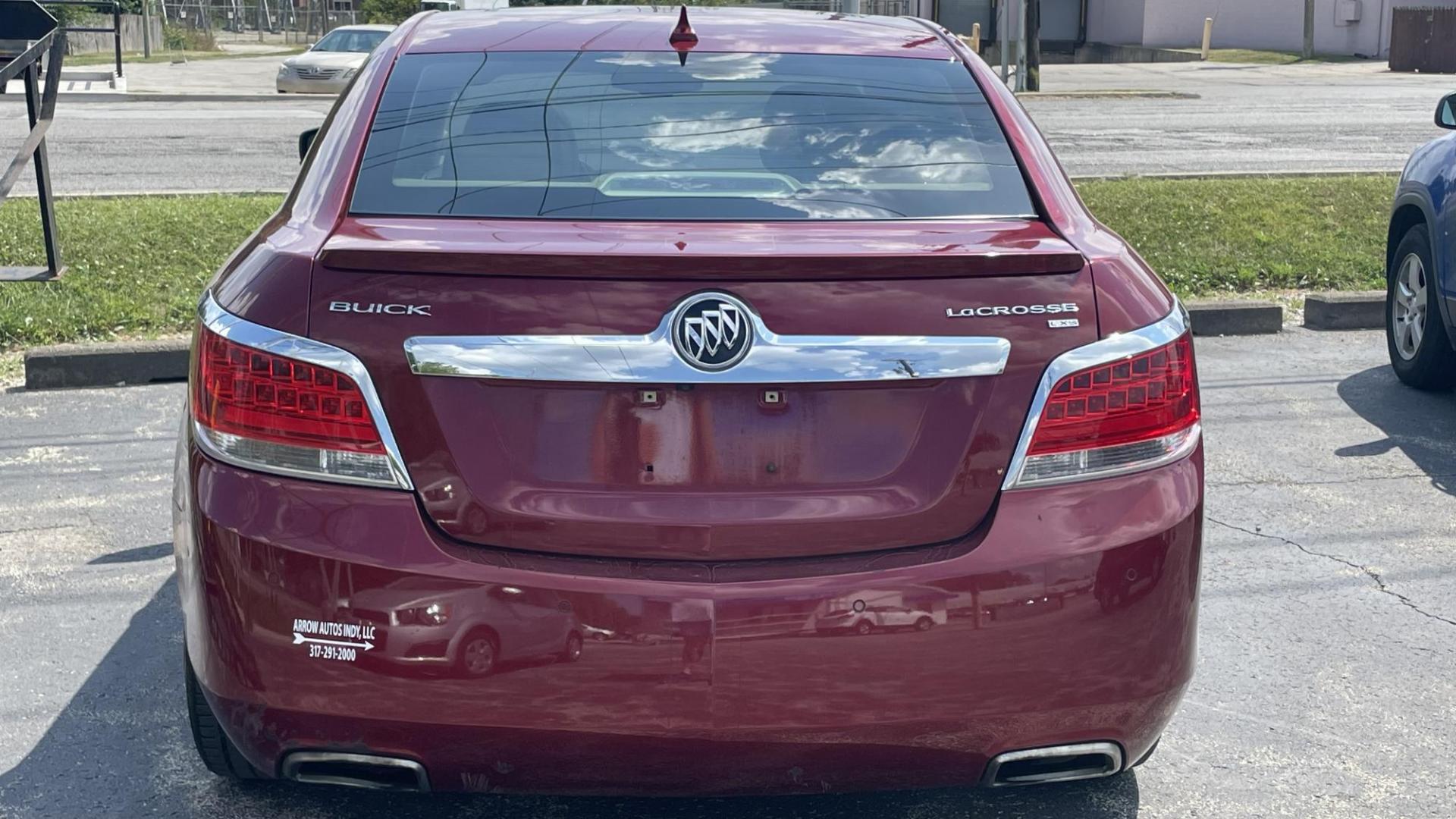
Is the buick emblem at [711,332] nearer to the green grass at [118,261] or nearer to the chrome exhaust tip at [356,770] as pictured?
the chrome exhaust tip at [356,770]

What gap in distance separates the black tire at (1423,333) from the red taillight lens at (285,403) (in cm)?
568

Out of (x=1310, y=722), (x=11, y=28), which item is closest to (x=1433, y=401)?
(x=1310, y=722)

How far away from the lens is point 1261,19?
155 ft

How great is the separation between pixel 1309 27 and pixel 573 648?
43.8 m

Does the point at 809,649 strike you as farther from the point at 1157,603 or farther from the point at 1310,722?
the point at 1310,722

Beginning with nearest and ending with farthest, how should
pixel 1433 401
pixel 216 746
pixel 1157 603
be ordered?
pixel 1157 603 < pixel 216 746 < pixel 1433 401

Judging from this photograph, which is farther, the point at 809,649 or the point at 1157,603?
the point at 1157,603

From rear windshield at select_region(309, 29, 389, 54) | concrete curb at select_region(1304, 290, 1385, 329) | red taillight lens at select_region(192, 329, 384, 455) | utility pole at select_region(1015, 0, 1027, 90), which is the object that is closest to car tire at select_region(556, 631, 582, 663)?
red taillight lens at select_region(192, 329, 384, 455)

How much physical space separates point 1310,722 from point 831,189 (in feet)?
6.08

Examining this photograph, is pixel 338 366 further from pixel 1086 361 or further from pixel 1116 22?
pixel 1116 22

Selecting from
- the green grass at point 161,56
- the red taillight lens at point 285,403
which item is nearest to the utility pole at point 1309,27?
the green grass at point 161,56

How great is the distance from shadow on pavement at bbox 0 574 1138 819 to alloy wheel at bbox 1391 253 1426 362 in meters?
4.60

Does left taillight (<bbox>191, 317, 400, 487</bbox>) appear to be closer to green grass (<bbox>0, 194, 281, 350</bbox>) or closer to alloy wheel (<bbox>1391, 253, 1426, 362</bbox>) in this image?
green grass (<bbox>0, 194, 281, 350</bbox>)

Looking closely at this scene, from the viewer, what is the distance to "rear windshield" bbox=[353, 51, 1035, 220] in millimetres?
3230
